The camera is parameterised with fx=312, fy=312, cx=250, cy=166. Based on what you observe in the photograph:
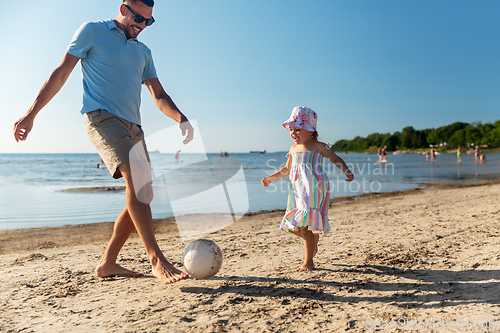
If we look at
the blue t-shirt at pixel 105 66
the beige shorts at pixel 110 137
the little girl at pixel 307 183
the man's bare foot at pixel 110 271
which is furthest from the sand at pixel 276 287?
the blue t-shirt at pixel 105 66

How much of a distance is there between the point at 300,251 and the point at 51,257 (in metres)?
2.93

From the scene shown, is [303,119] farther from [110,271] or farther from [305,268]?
[110,271]

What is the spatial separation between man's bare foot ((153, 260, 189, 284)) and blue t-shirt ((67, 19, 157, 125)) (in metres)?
1.30

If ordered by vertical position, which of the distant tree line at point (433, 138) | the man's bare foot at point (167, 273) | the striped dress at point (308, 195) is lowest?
the man's bare foot at point (167, 273)

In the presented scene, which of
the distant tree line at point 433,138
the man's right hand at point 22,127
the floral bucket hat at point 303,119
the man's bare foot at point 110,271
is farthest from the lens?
the distant tree line at point 433,138

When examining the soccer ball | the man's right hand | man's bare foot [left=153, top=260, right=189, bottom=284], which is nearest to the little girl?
the soccer ball

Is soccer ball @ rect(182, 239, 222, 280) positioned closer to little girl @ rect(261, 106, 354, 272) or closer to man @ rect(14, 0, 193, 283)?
man @ rect(14, 0, 193, 283)

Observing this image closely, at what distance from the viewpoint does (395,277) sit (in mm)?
2707

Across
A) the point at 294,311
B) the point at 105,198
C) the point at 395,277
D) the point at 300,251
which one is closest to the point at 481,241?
the point at 395,277

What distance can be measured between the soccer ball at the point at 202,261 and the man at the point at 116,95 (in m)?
0.12

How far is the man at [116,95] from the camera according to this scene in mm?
2602

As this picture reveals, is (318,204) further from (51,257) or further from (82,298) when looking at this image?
(51,257)

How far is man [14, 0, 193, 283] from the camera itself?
2602 millimetres

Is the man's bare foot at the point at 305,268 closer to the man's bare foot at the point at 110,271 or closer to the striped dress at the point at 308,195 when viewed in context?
the striped dress at the point at 308,195
